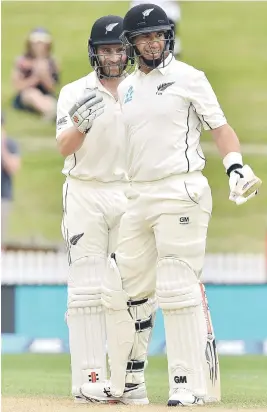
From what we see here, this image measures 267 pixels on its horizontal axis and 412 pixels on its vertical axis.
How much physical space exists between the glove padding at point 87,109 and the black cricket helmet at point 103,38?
1.71ft

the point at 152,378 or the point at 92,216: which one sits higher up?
the point at 92,216

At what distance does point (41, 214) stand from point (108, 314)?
8.28m

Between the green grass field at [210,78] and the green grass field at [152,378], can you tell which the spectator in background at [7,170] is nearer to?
the green grass field at [210,78]

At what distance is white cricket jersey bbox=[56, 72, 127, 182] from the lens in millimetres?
6629

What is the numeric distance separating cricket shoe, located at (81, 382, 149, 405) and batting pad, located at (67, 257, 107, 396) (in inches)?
2.7

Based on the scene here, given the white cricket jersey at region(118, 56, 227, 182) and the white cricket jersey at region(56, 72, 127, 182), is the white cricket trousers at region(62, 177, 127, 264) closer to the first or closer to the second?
the white cricket jersey at region(56, 72, 127, 182)

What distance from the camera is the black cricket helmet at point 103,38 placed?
653 centimetres

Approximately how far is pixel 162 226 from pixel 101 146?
887 millimetres

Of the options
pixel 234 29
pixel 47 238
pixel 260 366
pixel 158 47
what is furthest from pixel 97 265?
pixel 234 29

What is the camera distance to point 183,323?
595 centimetres

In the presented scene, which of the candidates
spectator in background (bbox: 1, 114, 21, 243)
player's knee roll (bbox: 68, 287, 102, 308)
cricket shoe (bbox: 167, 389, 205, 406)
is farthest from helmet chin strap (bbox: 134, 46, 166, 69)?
spectator in background (bbox: 1, 114, 21, 243)

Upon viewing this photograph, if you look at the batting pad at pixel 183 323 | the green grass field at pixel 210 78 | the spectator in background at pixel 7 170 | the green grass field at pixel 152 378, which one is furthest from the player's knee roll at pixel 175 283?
the green grass field at pixel 210 78

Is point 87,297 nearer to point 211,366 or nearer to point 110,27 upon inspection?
point 211,366

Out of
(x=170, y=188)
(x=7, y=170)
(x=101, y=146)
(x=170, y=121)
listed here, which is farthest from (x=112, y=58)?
(x=7, y=170)
